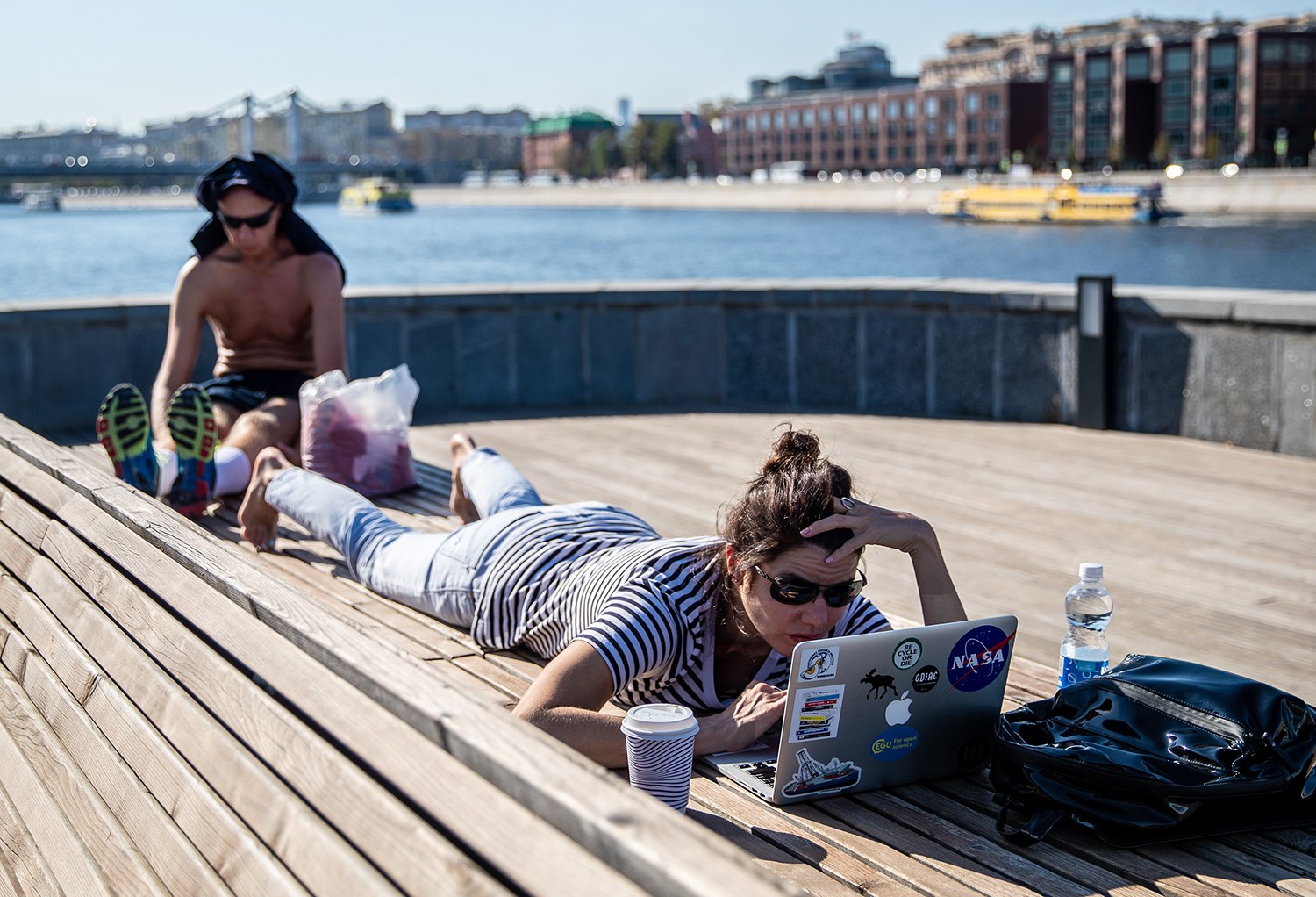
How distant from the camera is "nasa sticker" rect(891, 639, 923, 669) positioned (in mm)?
2496

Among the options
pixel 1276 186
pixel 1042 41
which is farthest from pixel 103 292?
pixel 1042 41

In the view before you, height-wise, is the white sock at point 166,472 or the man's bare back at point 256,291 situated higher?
the man's bare back at point 256,291

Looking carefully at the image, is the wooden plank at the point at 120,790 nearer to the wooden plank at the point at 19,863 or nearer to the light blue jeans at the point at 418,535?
the wooden plank at the point at 19,863

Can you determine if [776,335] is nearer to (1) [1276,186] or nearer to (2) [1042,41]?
(1) [1276,186]

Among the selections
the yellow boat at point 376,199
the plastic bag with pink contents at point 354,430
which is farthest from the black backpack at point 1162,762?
the yellow boat at point 376,199

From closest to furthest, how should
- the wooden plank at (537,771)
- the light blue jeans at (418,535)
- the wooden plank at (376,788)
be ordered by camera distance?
the wooden plank at (537,771)
the wooden plank at (376,788)
the light blue jeans at (418,535)

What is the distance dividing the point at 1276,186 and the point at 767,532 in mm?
71935

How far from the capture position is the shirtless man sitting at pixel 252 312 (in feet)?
18.8

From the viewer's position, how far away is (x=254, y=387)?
6059 millimetres

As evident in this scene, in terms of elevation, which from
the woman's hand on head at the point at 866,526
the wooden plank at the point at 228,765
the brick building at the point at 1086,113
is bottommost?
the wooden plank at the point at 228,765

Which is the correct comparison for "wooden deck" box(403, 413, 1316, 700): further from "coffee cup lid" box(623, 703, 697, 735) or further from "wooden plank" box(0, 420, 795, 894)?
"wooden plank" box(0, 420, 795, 894)

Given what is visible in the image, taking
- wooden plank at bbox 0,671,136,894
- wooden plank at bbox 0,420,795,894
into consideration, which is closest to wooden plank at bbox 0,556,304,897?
wooden plank at bbox 0,671,136,894

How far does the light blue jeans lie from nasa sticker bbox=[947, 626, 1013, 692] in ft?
4.49

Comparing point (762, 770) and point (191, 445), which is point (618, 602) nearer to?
point (762, 770)
